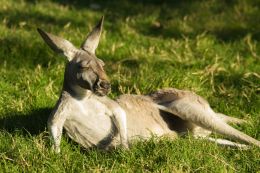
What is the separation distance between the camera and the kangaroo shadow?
655cm

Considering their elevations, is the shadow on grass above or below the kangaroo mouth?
below

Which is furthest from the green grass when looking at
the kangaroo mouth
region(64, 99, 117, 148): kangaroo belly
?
the kangaroo mouth

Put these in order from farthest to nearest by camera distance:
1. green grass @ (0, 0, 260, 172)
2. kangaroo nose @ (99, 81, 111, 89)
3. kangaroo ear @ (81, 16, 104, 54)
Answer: kangaroo ear @ (81, 16, 104, 54) < green grass @ (0, 0, 260, 172) < kangaroo nose @ (99, 81, 111, 89)

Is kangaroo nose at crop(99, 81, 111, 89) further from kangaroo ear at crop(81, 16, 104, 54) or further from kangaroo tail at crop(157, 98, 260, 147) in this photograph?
kangaroo tail at crop(157, 98, 260, 147)

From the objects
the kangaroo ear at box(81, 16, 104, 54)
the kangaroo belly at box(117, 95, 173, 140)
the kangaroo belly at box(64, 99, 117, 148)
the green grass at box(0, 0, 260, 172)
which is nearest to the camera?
the green grass at box(0, 0, 260, 172)

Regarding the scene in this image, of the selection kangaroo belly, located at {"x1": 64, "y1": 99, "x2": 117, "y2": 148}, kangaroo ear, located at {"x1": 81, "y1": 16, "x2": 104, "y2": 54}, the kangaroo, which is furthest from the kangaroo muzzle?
kangaroo ear, located at {"x1": 81, "y1": 16, "x2": 104, "y2": 54}

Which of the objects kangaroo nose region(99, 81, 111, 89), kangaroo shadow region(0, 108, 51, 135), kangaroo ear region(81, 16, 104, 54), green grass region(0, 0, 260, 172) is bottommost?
kangaroo shadow region(0, 108, 51, 135)

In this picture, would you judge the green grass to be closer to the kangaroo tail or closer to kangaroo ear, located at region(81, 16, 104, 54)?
the kangaroo tail

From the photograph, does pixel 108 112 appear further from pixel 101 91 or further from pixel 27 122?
pixel 27 122

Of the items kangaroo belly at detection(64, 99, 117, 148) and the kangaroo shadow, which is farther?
the kangaroo shadow

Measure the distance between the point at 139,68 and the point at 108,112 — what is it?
8.87 ft

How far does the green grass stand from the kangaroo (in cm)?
19

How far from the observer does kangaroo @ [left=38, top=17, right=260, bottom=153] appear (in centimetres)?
574

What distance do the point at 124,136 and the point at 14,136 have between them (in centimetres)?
104
